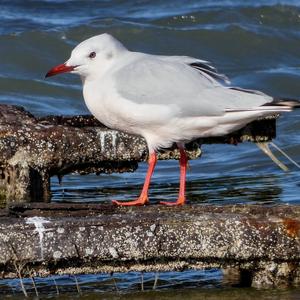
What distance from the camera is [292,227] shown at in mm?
6129

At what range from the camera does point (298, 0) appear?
756 inches

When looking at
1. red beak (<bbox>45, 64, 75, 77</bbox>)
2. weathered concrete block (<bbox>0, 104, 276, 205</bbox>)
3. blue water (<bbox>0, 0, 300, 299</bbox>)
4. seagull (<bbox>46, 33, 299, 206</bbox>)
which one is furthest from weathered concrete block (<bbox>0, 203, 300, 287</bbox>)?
blue water (<bbox>0, 0, 300, 299</bbox>)

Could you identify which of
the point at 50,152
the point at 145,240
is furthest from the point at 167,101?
the point at 50,152

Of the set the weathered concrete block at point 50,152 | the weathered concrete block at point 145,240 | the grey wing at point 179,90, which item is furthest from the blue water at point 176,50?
the weathered concrete block at point 145,240

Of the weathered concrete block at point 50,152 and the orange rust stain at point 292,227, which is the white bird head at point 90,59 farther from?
the orange rust stain at point 292,227

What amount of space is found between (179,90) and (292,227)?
3.96 ft

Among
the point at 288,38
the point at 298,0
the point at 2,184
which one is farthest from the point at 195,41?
the point at 2,184

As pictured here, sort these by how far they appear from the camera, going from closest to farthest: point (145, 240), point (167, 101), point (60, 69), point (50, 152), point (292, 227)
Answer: point (145, 240), point (292, 227), point (167, 101), point (60, 69), point (50, 152)

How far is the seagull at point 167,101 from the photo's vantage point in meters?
6.67

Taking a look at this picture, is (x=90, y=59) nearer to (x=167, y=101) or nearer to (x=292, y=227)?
(x=167, y=101)

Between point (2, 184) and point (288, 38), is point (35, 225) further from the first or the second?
point (288, 38)

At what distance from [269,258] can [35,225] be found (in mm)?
1349

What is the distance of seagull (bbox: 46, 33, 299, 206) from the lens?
667cm

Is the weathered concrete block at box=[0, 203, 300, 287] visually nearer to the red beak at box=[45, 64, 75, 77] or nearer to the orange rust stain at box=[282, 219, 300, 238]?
the orange rust stain at box=[282, 219, 300, 238]
